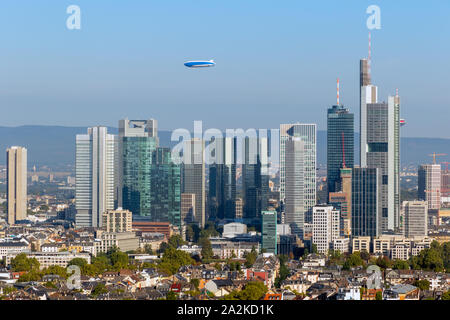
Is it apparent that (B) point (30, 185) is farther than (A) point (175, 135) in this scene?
Yes

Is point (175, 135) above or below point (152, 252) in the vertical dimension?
above

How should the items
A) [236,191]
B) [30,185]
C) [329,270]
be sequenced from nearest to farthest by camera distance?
[329,270]
[236,191]
[30,185]

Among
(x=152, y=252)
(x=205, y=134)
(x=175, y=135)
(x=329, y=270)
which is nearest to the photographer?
(x=329, y=270)

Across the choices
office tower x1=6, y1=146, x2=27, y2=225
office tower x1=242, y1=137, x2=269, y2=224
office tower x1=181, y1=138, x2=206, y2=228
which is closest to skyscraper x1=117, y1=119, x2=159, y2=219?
office tower x1=181, y1=138, x2=206, y2=228

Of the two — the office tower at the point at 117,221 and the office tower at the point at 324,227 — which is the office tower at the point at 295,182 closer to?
the office tower at the point at 324,227

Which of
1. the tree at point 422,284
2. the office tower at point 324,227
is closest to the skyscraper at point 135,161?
the office tower at point 324,227
